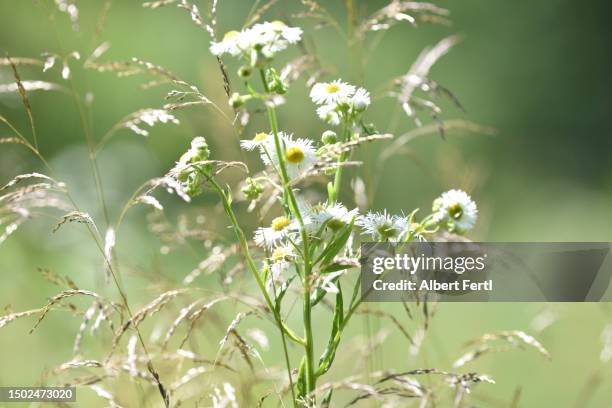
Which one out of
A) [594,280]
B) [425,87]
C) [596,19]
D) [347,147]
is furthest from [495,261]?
[596,19]

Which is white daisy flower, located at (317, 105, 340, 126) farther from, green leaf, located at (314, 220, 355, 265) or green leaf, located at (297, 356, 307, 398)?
green leaf, located at (297, 356, 307, 398)

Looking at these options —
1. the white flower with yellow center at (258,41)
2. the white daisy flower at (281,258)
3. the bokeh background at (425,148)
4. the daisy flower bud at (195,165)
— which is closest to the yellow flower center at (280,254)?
the white daisy flower at (281,258)

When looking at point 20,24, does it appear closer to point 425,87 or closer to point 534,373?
point 534,373

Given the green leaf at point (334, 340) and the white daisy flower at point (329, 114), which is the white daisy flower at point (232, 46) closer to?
the white daisy flower at point (329, 114)

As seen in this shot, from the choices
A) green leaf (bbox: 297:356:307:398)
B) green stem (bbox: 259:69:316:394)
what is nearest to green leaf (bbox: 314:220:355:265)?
green stem (bbox: 259:69:316:394)

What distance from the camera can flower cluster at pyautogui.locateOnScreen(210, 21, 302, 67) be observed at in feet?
3.15

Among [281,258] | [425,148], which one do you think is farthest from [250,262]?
[425,148]

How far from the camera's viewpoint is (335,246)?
102 cm

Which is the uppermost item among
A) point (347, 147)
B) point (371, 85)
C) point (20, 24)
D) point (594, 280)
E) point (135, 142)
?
point (20, 24)

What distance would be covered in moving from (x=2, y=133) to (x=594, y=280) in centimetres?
235

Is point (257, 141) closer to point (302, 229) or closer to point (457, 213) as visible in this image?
point (302, 229)

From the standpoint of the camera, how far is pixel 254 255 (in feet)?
4.07

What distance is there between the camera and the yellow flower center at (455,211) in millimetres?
1045

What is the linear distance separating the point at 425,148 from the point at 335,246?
279 centimetres
